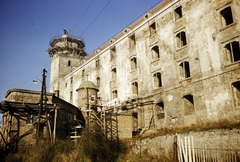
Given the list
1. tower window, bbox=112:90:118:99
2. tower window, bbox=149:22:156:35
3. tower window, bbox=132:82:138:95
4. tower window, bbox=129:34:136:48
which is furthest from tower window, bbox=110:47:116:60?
tower window, bbox=149:22:156:35

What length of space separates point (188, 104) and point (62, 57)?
28.5m

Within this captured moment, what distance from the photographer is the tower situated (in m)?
42.2

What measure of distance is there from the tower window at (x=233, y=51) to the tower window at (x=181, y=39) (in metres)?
4.87

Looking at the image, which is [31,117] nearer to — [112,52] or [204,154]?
[204,154]

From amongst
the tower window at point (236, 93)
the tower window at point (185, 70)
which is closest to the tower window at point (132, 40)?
the tower window at point (185, 70)

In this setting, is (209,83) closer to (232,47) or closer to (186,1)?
(232,47)

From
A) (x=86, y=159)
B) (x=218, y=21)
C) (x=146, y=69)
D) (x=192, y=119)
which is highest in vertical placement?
(x=218, y=21)

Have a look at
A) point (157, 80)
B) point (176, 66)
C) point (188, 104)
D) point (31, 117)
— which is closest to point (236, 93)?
point (188, 104)

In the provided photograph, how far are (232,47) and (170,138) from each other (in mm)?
9157

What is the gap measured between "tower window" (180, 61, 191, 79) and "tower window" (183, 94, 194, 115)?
6.44ft

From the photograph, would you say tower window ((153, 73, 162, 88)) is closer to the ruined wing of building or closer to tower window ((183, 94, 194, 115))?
the ruined wing of building

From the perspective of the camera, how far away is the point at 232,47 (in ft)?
61.5

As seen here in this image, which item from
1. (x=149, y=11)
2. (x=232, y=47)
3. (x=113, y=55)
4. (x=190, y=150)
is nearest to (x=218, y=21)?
(x=232, y=47)

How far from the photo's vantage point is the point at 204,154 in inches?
558
